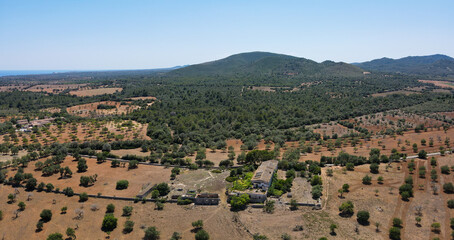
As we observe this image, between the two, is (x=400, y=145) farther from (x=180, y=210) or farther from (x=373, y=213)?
(x=180, y=210)

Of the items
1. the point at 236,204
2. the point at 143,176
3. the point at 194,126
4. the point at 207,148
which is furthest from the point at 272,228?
the point at 194,126

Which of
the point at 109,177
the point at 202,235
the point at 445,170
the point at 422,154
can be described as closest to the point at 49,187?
the point at 109,177

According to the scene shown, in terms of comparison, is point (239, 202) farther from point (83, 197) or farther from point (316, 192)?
point (83, 197)

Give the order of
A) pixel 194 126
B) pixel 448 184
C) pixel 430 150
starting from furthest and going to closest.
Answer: pixel 194 126 < pixel 430 150 < pixel 448 184

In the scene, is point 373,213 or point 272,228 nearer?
point 272,228

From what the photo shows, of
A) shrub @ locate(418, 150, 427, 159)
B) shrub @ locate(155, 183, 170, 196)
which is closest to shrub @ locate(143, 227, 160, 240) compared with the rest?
shrub @ locate(155, 183, 170, 196)

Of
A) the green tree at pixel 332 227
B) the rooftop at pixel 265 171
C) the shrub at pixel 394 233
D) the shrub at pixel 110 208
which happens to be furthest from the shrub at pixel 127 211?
the shrub at pixel 394 233
